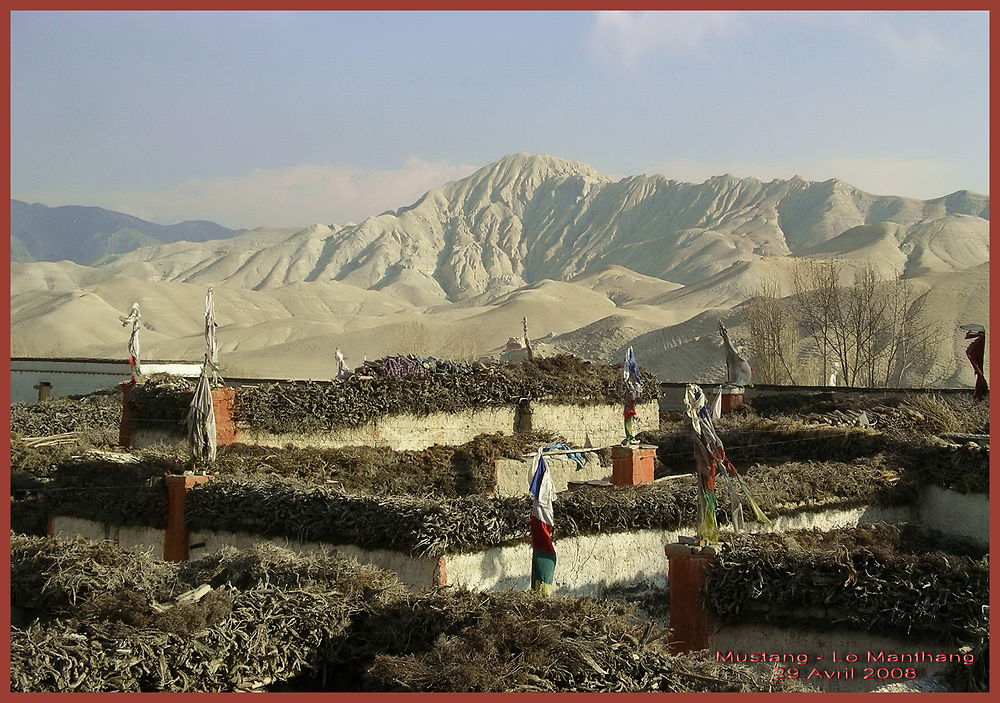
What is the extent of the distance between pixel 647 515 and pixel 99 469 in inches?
359

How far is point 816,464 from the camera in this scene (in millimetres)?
18828

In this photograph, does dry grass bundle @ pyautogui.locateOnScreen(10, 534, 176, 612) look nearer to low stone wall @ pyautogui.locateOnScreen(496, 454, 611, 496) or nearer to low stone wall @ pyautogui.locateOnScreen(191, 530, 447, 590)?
low stone wall @ pyautogui.locateOnScreen(191, 530, 447, 590)

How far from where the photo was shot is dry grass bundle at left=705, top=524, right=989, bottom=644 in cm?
1155

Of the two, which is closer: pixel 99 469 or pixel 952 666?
pixel 952 666

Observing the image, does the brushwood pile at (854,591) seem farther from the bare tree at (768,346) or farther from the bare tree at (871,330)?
the bare tree at (871,330)

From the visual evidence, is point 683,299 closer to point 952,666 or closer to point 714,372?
point 714,372

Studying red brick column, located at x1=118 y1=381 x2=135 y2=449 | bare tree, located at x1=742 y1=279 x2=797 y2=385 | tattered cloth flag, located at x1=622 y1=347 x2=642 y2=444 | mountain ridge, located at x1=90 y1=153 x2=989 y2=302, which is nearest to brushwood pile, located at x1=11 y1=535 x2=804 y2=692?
tattered cloth flag, located at x1=622 y1=347 x2=642 y2=444

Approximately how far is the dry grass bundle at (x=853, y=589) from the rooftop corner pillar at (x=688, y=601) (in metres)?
0.14

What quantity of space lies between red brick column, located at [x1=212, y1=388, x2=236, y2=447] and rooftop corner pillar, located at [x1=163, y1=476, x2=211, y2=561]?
3.43 metres

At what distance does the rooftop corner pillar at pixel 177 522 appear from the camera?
53.4 ft

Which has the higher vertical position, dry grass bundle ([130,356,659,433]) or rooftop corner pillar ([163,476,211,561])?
dry grass bundle ([130,356,659,433])

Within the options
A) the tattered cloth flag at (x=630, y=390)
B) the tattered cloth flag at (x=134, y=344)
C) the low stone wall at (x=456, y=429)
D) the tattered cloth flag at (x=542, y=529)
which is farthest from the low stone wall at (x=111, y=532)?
the tattered cloth flag at (x=630, y=390)

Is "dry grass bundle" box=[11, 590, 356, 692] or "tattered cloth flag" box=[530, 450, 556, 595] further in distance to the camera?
"tattered cloth flag" box=[530, 450, 556, 595]

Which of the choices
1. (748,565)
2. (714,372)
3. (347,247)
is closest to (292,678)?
(748,565)
